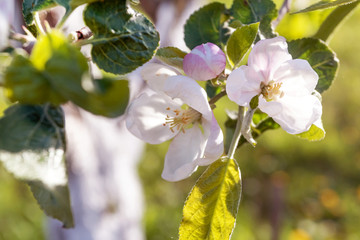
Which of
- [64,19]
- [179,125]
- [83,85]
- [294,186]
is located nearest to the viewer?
[83,85]

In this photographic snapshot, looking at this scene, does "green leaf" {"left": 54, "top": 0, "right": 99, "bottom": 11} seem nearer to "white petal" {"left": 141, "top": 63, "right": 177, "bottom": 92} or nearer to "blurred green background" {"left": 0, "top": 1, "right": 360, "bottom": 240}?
"white petal" {"left": 141, "top": 63, "right": 177, "bottom": 92}

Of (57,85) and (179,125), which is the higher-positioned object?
(57,85)

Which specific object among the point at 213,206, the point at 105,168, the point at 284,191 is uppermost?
the point at 213,206

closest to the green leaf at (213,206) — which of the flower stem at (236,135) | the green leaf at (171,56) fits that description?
the flower stem at (236,135)

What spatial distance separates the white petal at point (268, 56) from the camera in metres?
0.44

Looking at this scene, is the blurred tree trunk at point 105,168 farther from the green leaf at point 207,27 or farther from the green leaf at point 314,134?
the green leaf at point 314,134

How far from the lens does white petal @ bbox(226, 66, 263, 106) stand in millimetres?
422

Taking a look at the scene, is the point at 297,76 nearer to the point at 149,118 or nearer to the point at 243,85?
the point at 243,85

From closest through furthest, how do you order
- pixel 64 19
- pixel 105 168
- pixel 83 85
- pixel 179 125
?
pixel 83 85, pixel 64 19, pixel 179 125, pixel 105 168

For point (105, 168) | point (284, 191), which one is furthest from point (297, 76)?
point (284, 191)

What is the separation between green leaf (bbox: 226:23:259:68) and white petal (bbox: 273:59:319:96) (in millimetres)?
44

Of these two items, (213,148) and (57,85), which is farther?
(213,148)

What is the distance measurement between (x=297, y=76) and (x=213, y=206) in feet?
0.49

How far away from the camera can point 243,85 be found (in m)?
0.43
